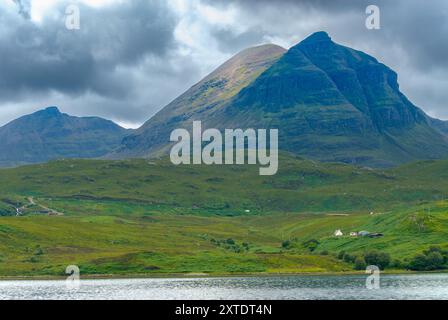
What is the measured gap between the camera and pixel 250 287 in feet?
623

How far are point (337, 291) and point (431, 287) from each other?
79.5ft
